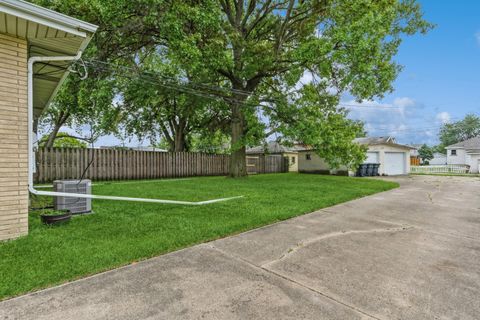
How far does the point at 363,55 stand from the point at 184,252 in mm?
9697

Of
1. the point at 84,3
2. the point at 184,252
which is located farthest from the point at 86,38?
the point at 84,3

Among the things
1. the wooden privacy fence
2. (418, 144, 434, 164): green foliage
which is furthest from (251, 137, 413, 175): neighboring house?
(418, 144, 434, 164): green foliage

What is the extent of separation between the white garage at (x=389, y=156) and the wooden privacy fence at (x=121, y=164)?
1210cm

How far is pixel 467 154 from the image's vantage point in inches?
1043

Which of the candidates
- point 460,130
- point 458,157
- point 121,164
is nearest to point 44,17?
point 121,164

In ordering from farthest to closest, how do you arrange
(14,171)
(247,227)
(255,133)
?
(255,133) → (247,227) → (14,171)

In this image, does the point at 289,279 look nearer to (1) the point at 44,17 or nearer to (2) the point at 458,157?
(1) the point at 44,17

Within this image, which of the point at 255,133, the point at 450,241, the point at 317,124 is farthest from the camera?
the point at 255,133

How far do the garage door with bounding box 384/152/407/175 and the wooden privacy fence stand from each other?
13262mm

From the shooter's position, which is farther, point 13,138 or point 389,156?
point 389,156

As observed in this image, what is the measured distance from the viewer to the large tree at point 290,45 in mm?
9266

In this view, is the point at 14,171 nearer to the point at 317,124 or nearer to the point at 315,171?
the point at 317,124

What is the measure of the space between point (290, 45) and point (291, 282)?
1225 centimetres

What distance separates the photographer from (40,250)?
3.29 meters
